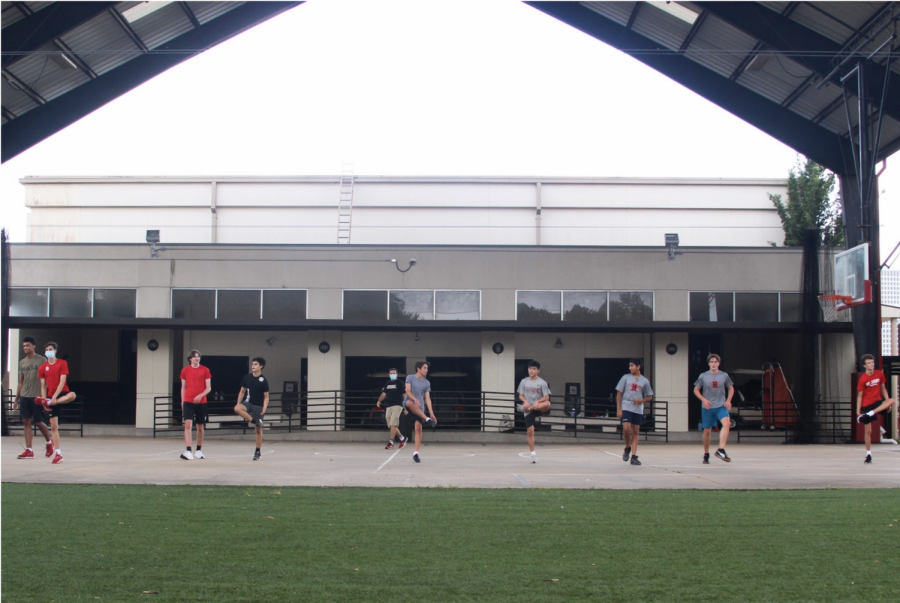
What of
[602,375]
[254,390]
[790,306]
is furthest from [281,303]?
[790,306]

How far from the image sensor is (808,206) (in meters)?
38.2

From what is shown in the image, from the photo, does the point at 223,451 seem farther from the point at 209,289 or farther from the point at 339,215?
the point at 339,215

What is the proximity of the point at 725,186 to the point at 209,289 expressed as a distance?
24.8m

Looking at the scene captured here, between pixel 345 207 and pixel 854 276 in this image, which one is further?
pixel 345 207

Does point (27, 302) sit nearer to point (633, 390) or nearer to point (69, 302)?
point (69, 302)

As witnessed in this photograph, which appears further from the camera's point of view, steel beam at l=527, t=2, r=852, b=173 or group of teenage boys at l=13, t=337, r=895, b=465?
steel beam at l=527, t=2, r=852, b=173

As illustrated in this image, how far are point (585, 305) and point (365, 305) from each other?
19.9 feet

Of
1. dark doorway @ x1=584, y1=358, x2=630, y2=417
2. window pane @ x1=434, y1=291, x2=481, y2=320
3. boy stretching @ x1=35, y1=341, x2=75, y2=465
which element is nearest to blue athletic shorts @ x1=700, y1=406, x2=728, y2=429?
window pane @ x1=434, y1=291, x2=481, y2=320

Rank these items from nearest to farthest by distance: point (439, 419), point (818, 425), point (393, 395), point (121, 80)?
point (393, 395)
point (121, 80)
point (818, 425)
point (439, 419)

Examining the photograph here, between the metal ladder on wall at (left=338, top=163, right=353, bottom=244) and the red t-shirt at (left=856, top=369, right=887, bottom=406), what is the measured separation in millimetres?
24128

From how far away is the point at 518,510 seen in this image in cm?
818

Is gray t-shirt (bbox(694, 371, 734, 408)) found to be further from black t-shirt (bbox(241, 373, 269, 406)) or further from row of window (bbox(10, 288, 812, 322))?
row of window (bbox(10, 288, 812, 322))

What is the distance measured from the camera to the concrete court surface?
10.7 m

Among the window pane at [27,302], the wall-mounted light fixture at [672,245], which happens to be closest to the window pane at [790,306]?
the wall-mounted light fixture at [672,245]
